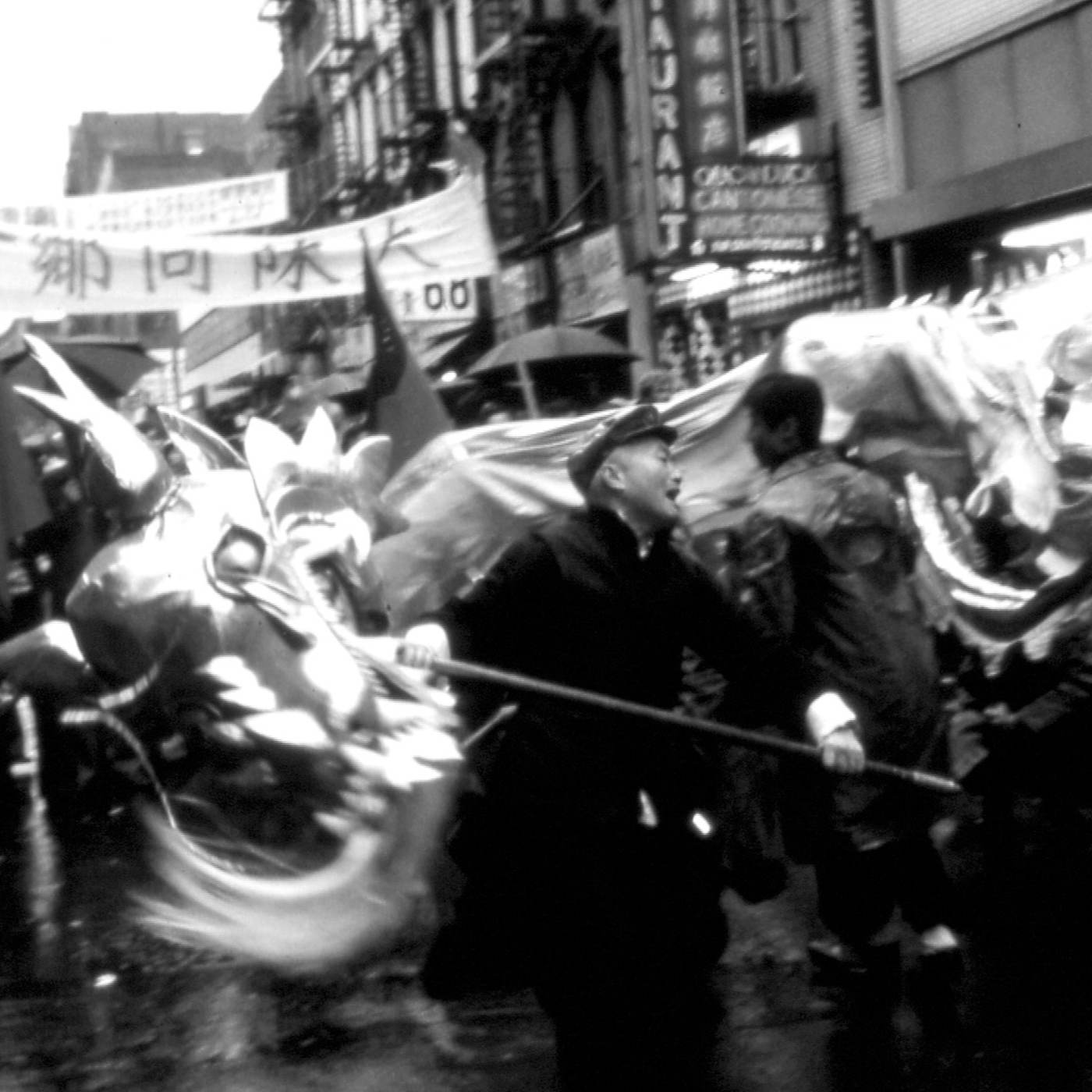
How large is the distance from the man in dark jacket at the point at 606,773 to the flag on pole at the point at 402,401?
5.01 meters

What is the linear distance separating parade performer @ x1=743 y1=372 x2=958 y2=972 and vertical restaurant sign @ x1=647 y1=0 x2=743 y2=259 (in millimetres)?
11439

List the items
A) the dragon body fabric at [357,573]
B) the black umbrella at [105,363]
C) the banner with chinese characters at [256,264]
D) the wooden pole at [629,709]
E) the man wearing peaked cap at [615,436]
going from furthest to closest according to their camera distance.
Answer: the black umbrella at [105,363] < the banner with chinese characters at [256,264] < the dragon body fabric at [357,573] < the man wearing peaked cap at [615,436] < the wooden pole at [629,709]

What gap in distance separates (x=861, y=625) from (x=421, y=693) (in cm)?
133

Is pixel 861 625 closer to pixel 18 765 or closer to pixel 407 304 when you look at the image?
pixel 18 765

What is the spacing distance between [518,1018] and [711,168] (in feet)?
41.0

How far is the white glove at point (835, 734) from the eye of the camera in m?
5.37

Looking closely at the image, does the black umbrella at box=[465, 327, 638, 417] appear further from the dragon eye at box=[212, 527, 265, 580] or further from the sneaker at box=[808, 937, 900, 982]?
the sneaker at box=[808, 937, 900, 982]

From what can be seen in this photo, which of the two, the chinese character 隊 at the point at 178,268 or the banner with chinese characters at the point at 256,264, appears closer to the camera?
the banner with chinese characters at the point at 256,264

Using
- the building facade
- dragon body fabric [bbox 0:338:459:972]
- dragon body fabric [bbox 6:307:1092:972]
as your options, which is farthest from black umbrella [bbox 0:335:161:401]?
dragon body fabric [bbox 0:338:459:972]

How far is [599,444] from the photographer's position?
5.32m

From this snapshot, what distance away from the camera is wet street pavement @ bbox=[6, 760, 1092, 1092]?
5.80 m

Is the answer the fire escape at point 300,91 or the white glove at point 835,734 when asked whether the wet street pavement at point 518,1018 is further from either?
the fire escape at point 300,91

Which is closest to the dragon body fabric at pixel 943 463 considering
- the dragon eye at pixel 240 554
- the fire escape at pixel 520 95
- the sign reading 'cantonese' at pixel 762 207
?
the dragon eye at pixel 240 554

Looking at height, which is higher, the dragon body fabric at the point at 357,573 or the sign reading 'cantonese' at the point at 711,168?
the sign reading 'cantonese' at the point at 711,168
